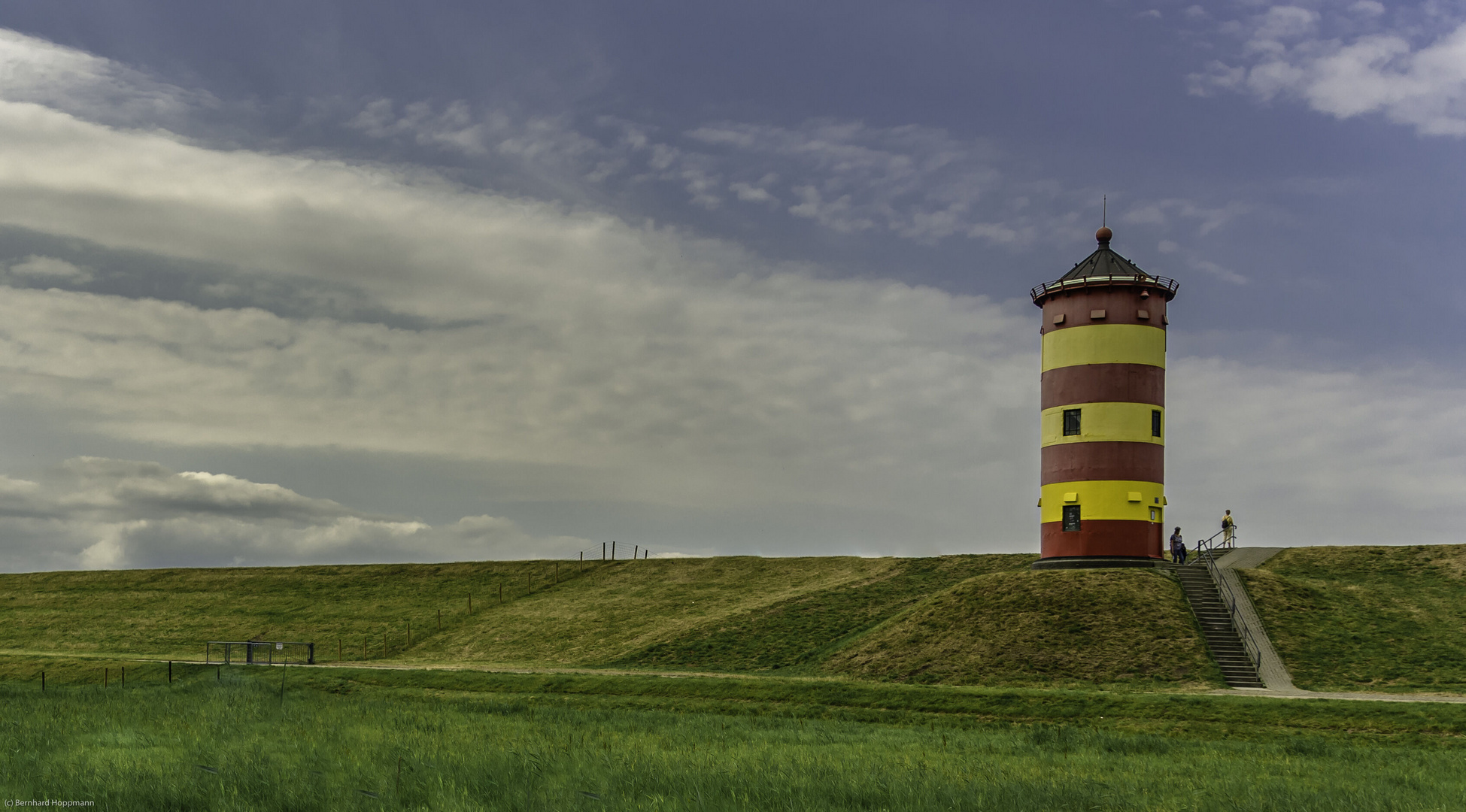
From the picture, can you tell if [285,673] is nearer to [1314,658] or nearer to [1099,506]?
[1099,506]

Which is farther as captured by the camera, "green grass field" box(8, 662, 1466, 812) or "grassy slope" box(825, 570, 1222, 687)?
"grassy slope" box(825, 570, 1222, 687)

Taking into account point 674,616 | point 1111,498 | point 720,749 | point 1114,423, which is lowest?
point 720,749

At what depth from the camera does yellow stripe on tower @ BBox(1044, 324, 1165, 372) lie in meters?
46.5

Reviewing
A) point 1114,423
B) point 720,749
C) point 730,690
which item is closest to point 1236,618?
point 1114,423

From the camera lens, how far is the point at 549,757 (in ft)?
61.7

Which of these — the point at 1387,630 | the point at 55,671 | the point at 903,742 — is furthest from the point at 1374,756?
the point at 55,671

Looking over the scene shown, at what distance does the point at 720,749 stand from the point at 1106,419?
3003 centimetres

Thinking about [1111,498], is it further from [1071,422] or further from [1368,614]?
[1368,614]

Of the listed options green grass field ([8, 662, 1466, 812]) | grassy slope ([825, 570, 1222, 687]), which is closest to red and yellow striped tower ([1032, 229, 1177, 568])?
grassy slope ([825, 570, 1222, 687])

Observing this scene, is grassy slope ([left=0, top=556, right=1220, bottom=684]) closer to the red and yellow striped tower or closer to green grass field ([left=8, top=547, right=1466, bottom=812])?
green grass field ([left=8, top=547, right=1466, bottom=812])

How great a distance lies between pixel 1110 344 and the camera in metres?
46.5

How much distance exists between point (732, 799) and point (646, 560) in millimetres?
58156

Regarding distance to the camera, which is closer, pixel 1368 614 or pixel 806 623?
pixel 1368 614

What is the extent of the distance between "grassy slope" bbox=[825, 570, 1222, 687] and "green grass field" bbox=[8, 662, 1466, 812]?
14.4 feet
